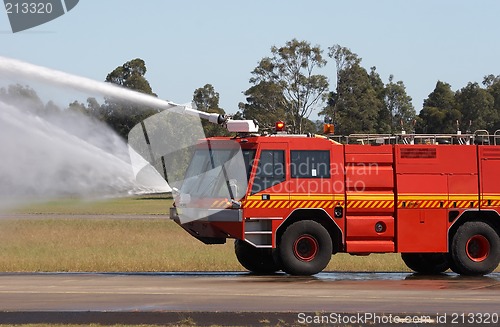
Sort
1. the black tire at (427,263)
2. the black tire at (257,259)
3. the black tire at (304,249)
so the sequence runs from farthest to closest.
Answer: the black tire at (427,263) → the black tire at (257,259) → the black tire at (304,249)

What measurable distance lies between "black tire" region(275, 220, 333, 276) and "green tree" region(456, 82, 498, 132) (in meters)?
Answer: 79.2

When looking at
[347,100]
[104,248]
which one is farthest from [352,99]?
[104,248]

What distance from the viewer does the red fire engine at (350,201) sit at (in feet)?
74.3

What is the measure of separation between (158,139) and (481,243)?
29.4m

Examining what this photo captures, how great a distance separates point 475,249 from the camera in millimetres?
23609

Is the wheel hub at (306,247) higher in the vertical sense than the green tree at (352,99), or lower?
lower

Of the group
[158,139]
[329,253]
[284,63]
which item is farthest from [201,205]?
[284,63]

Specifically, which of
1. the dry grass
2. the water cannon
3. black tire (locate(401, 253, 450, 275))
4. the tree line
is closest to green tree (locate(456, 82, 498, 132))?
the tree line

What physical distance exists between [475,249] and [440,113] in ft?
229

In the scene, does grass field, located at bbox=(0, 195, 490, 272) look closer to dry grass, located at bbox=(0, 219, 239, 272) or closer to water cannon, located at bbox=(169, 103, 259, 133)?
dry grass, located at bbox=(0, 219, 239, 272)

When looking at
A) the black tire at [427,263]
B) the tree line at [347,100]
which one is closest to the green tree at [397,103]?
the tree line at [347,100]

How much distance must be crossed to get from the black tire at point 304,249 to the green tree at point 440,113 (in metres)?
66.3

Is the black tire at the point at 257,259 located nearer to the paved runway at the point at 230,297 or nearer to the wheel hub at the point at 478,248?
the paved runway at the point at 230,297

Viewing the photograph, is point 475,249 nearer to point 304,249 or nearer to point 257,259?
point 304,249
